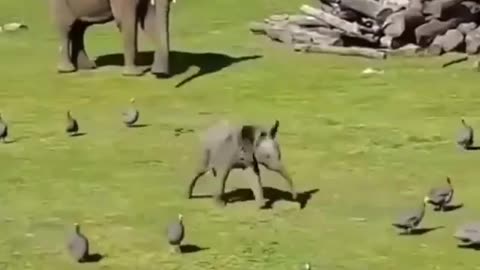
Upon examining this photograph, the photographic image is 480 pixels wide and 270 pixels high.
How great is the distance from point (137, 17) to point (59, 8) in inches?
35.1

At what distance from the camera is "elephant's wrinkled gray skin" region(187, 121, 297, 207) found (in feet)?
33.3

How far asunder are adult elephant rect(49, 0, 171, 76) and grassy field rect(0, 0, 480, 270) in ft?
0.75

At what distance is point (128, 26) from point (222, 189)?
17.6 feet

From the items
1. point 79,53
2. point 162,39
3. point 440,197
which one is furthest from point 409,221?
point 79,53

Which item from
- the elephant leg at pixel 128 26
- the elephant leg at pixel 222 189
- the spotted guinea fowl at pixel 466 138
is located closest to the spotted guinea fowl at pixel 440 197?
the elephant leg at pixel 222 189

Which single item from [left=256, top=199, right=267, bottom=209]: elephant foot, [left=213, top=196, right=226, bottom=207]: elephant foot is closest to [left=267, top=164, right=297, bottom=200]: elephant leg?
[left=256, top=199, right=267, bottom=209]: elephant foot

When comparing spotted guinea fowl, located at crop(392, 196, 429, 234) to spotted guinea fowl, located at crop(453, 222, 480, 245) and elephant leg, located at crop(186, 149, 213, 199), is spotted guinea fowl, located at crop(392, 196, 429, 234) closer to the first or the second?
spotted guinea fowl, located at crop(453, 222, 480, 245)

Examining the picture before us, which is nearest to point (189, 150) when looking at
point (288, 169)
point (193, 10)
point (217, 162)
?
point (288, 169)

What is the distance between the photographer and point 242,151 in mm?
10141

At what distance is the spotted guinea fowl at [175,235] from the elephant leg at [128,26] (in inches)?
248

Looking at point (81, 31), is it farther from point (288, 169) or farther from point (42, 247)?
point (42, 247)

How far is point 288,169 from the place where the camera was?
37.3 ft

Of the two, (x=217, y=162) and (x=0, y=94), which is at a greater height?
(x=217, y=162)

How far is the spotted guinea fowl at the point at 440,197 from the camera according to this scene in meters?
10.1
